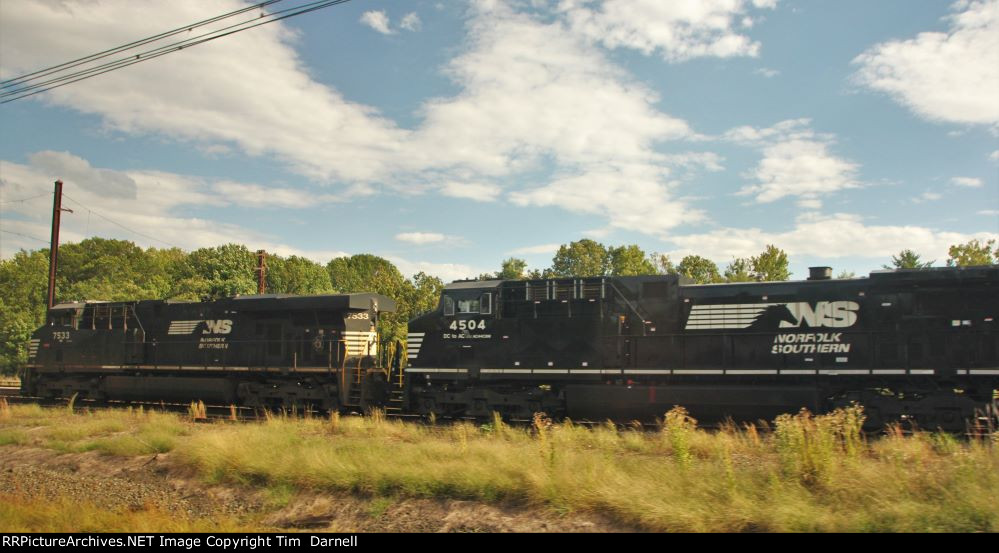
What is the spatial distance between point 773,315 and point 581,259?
43.1 metres

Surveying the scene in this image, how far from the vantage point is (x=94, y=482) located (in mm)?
11258

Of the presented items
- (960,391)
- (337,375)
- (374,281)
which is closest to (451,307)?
(337,375)

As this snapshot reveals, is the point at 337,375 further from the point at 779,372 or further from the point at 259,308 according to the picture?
the point at 779,372

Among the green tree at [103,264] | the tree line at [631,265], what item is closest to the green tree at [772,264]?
the tree line at [631,265]

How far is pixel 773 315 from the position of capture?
13.6 meters

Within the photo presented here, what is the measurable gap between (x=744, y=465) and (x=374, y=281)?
37.8 meters

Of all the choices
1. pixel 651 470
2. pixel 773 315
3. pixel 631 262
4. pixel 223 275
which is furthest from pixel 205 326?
pixel 631 262

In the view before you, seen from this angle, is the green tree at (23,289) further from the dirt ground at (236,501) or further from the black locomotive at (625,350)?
the dirt ground at (236,501)

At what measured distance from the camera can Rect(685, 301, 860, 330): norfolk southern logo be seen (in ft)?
43.3

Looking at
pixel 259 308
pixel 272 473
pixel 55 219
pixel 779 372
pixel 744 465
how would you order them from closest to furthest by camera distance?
pixel 744 465 → pixel 272 473 → pixel 779 372 → pixel 259 308 → pixel 55 219

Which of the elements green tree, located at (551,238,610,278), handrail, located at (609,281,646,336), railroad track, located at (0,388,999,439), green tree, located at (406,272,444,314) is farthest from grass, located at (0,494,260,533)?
green tree, located at (551,238,610,278)

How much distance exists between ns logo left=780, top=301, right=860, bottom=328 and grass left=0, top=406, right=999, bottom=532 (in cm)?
248

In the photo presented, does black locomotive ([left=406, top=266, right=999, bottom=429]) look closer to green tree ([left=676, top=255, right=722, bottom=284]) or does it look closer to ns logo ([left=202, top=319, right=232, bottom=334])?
ns logo ([left=202, top=319, right=232, bottom=334])

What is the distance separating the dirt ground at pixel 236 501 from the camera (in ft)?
26.8
